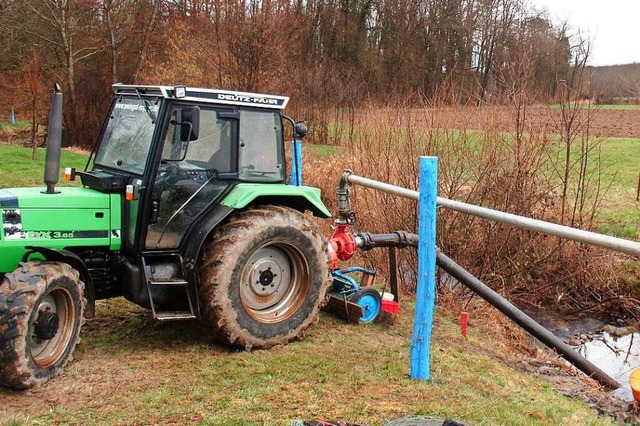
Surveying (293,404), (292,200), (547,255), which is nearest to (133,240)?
(292,200)

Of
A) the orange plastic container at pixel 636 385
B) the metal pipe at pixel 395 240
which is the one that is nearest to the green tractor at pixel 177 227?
the metal pipe at pixel 395 240

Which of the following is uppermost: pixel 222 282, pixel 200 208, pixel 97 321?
pixel 200 208

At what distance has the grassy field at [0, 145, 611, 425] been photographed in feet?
12.8

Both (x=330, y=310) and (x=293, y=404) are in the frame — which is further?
(x=330, y=310)

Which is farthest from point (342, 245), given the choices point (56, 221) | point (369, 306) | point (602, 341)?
point (602, 341)

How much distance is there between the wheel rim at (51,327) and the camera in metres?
4.33

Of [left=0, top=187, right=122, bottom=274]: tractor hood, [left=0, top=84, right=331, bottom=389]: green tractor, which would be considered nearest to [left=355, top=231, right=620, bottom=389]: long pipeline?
[left=0, top=84, right=331, bottom=389]: green tractor

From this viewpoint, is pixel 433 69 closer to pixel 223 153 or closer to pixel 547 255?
pixel 547 255

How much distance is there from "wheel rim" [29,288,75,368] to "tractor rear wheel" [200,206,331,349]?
1.00 metres

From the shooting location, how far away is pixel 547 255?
9125 millimetres

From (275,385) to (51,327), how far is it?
1576 millimetres

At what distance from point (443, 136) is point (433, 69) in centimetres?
2463

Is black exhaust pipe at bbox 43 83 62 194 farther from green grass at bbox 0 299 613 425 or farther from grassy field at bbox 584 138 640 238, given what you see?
grassy field at bbox 584 138 640 238

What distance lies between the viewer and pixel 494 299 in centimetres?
557
